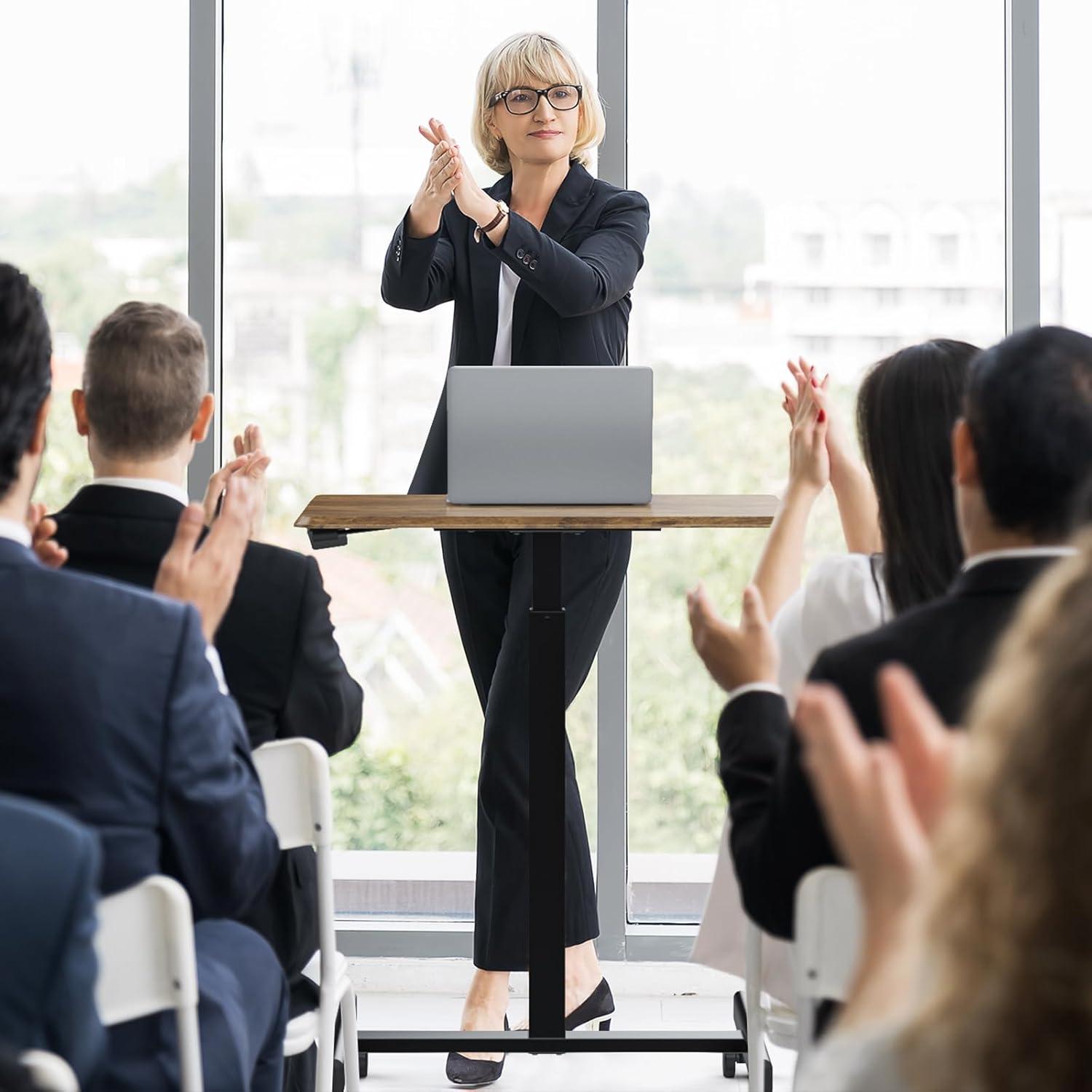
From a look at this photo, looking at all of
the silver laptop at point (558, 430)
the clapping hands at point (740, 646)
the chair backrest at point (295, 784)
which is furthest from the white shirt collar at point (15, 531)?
the silver laptop at point (558, 430)

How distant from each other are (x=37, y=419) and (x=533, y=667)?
105 cm

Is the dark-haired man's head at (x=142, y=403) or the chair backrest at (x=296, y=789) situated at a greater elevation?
the dark-haired man's head at (x=142, y=403)

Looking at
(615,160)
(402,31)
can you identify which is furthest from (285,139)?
(615,160)

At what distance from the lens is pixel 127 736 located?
1.30 metres

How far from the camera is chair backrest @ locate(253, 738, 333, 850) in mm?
1719

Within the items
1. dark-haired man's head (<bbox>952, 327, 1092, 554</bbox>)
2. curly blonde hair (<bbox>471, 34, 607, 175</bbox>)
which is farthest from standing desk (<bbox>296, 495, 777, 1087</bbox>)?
curly blonde hair (<bbox>471, 34, 607, 175</bbox>)

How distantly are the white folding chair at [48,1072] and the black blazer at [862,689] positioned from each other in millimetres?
631

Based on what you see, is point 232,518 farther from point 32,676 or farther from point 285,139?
point 285,139

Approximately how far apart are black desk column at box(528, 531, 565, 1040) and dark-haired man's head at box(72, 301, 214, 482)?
637mm

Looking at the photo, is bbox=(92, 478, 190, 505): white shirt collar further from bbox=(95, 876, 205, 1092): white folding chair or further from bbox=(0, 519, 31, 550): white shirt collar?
bbox=(95, 876, 205, 1092): white folding chair

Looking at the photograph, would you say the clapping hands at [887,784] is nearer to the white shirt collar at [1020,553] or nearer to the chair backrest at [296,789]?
the white shirt collar at [1020,553]

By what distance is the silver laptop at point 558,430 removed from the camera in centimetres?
216

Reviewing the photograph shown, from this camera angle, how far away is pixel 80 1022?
112 centimetres

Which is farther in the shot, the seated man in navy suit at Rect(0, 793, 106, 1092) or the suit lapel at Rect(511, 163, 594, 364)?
the suit lapel at Rect(511, 163, 594, 364)
